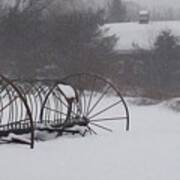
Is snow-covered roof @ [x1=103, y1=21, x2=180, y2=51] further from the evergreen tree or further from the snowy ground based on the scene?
the snowy ground

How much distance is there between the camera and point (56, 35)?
2441cm

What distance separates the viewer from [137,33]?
1369 inches

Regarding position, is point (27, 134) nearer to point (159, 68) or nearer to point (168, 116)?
point (168, 116)

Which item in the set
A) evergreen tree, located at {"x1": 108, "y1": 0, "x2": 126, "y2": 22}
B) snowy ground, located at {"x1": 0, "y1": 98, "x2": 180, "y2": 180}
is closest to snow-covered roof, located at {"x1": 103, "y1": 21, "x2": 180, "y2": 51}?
evergreen tree, located at {"x1": 108, "y1": 0, "x2": 126, "y2": 22}

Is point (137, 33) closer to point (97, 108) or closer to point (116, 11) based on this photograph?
point (116, 11)

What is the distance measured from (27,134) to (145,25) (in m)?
29.3

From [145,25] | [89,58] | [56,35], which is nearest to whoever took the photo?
[89,58]

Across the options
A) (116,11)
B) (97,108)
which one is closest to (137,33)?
(116,11)

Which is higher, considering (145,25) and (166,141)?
(145,25)

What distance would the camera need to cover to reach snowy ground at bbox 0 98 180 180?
6008 mm

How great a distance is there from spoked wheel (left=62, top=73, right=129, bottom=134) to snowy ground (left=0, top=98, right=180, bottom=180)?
0.60m

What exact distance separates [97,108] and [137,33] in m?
21.5

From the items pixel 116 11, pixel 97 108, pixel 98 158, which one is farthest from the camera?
pixel 116 11

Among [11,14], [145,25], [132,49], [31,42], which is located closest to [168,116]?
[31,42]
